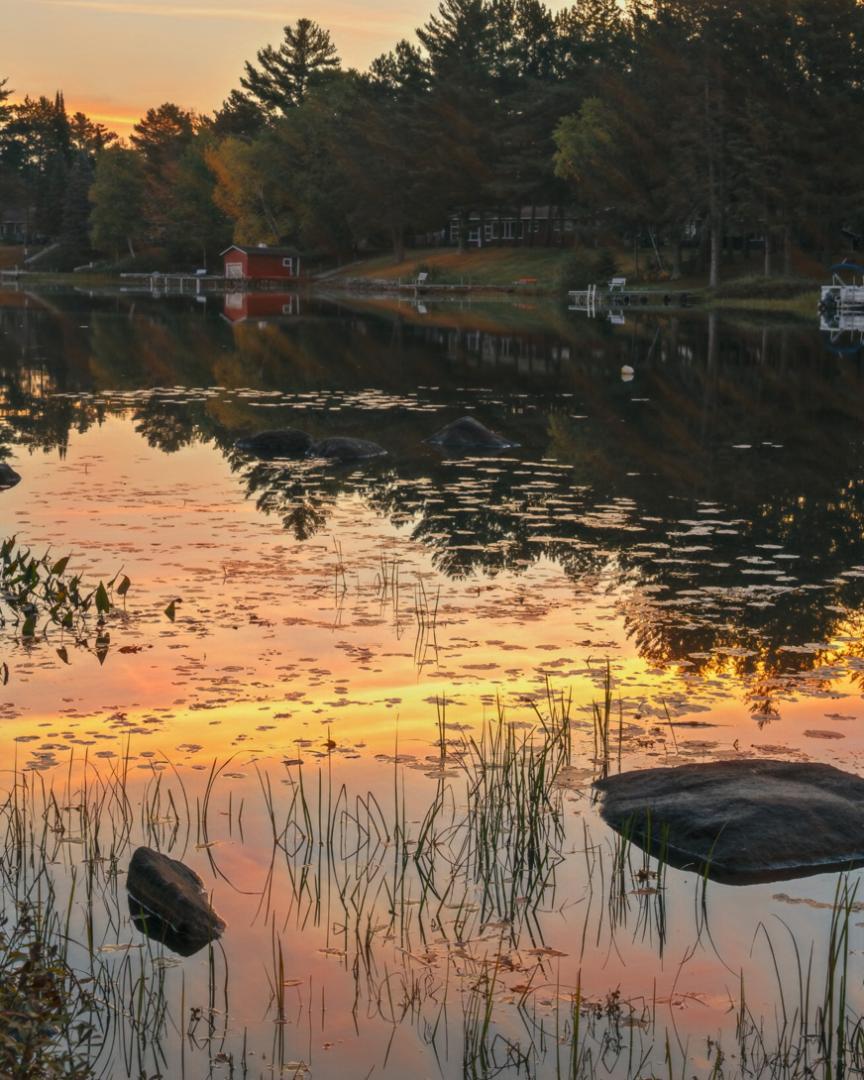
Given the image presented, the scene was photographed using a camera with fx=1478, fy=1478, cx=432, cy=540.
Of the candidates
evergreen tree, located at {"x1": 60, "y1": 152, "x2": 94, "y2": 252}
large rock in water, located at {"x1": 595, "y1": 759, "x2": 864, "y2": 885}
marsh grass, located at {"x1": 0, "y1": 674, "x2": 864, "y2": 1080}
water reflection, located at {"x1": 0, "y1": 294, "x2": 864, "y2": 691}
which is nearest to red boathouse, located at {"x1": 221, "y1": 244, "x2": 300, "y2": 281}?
evergreen tree, located at {"x1": 60, "y1": 152, "x2": 94, "y2": 252}

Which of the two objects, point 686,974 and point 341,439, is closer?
point 686,974

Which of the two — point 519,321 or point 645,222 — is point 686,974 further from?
point 645,222

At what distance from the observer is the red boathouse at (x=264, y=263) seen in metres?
117

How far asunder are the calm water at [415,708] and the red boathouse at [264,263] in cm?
9256

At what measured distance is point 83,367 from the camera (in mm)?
40406

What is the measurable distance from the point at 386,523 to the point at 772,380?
20641 mm

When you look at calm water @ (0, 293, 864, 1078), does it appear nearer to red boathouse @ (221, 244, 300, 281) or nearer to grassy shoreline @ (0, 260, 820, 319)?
grassy shoreline @ (0, 260, 820, 319)

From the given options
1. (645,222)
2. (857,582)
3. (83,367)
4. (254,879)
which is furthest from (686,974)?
(645,222)

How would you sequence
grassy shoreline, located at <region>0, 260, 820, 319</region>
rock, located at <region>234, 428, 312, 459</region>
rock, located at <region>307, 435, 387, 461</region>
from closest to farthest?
rock, located at <region>307, 435, 387, 461</region>, rock, located at <region>234, 428, 312, 459</region>, grassy shoreline, located at <region>0, 260, 820, 319</region>

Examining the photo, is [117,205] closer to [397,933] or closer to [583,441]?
[583,441]

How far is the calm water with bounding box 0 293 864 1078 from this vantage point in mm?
6336

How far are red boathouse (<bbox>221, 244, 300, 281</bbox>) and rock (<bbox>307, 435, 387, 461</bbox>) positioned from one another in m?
95.5

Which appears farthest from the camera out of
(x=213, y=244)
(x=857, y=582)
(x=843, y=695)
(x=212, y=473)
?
(x=213, y=244)

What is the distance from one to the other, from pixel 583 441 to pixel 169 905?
19504mm
